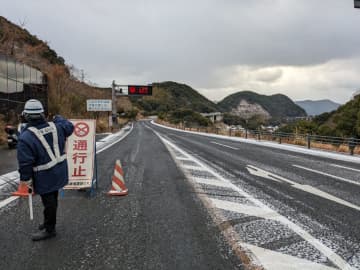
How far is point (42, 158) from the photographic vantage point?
4.15 meters

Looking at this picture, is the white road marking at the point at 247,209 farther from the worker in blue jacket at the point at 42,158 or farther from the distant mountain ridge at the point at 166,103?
the distant mountain ridge at the point at 166,103

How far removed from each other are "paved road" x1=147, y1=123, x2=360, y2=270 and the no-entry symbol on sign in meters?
3.01

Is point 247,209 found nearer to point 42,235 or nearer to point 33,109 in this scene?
point 42,235

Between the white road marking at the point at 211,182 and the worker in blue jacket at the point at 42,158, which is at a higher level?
the worker in blue jacket at the point at 42,158

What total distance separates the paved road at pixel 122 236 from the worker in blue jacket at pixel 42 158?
459 mm

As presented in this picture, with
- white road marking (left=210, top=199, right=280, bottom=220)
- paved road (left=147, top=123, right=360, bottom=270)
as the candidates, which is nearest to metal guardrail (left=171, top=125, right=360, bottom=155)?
paved road (left=147, top=123, right=360, bottom=270)

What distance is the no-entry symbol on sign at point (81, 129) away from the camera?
716cm

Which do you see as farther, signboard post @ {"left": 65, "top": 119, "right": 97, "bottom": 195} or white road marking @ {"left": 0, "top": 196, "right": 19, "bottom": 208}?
signboard post @ {"left": 65, "top": 119, "right": 97, "bottom": 195}

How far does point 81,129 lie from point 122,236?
3.54 meters

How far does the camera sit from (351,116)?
4350 cm

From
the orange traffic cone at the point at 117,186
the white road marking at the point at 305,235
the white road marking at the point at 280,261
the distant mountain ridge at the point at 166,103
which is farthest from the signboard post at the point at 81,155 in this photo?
the distant mountain ridge at the point at 166,103

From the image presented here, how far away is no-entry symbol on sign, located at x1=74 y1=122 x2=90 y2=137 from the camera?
7160 millimetres

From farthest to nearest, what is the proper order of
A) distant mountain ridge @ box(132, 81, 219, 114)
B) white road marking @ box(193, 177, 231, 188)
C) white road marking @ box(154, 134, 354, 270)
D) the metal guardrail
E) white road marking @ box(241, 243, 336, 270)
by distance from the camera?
distant mountain ridge @ box(132, 81, 219, 114), the metal guardrail, white road marking @ box(193, 177, 231, 188), white road marking @ box(154, 134, 354, 270), white road marking @ box(241, 243, 336, 270)

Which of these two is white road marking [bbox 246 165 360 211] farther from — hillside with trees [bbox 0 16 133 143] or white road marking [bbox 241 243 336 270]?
hillside with trees [bbox 0 16 133 143]
